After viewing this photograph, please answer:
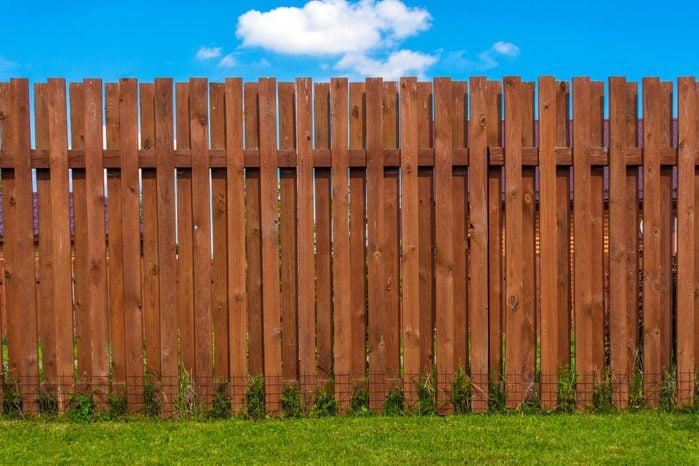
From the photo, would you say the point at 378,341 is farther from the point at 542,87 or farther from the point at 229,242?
the point at 542,87

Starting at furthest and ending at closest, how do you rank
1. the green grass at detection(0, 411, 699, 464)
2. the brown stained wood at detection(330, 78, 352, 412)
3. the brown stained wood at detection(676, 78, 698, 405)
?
the brown stained wood at detection(676, 78, 698, 405) → the brown stained wood at detection(330, 78, 352, 412) → the green grass at detection(0, 411, 699, 464)

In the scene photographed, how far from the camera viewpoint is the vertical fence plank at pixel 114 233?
523 centimetres

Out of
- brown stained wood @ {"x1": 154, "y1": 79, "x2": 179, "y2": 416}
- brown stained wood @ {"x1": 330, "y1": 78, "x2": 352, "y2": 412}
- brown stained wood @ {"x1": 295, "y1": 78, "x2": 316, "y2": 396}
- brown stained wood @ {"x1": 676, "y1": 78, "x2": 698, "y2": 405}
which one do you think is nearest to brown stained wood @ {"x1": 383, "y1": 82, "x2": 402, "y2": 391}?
brown stained wood @ {"x1": 330, "y1": 78, "x2": 352, "y2": 412}

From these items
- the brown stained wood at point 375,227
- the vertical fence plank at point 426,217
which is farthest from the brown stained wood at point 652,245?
the brown stained wood at point 375,227

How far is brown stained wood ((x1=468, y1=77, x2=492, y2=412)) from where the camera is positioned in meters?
5.19

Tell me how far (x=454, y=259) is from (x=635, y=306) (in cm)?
155

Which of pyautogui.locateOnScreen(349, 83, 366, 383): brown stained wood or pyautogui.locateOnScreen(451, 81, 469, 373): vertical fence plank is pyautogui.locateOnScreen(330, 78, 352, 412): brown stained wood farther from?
pyautogui.locateOnScreen(451, 81, 469, 373): vertical fence plank

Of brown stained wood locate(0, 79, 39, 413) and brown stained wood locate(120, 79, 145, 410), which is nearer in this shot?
brown stained wood locate(120, 79, 145, 410)

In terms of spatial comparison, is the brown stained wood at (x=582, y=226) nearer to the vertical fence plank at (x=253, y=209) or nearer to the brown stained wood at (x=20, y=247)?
the vertical fence plank at (x=253, y=209)

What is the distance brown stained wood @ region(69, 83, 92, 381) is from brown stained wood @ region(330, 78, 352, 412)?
75.2 inches

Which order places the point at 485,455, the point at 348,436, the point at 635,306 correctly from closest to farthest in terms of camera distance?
the point at 485,455, the point at 348,436, the point at 635,306

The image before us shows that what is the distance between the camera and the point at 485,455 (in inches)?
174

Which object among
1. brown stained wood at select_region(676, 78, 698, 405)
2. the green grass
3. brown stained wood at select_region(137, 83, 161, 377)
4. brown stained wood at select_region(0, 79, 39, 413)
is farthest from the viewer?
brown stained wood at select_region(676, 78, 698, 405)

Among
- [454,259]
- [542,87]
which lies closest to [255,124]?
[454,259]
